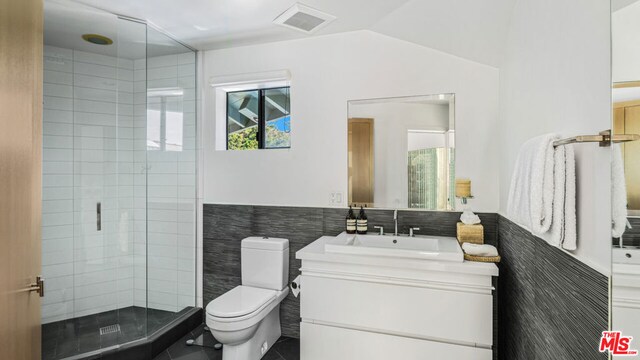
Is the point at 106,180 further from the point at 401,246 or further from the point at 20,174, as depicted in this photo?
the point at 401,246

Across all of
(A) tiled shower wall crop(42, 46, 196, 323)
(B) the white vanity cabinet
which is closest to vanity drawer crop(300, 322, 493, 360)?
(B) the white vanity cabinet

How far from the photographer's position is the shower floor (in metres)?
2.17

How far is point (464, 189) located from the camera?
2.20 meters

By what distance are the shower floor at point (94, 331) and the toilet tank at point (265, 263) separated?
80cm

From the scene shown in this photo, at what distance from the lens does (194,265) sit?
114 inches

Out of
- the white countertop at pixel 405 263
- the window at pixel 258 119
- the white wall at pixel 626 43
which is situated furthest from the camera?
the window at pixel 258 119

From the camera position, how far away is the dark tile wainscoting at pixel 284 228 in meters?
2.31

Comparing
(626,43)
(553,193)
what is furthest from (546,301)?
(626,43)

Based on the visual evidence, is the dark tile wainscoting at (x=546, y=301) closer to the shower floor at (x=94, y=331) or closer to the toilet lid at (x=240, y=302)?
the toilet lid at (x=240, y=302)

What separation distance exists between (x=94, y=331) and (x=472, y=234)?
8.85ft

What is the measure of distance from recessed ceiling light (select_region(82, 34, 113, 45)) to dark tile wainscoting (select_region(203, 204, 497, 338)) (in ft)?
4.81

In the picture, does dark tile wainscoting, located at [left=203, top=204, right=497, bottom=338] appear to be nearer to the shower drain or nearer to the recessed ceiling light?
the shower drain

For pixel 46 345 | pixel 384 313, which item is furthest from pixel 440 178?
pixel 46 345

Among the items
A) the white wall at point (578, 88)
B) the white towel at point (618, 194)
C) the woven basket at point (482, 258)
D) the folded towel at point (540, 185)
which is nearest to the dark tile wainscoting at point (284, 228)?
the woven basket at point (482, 258)
